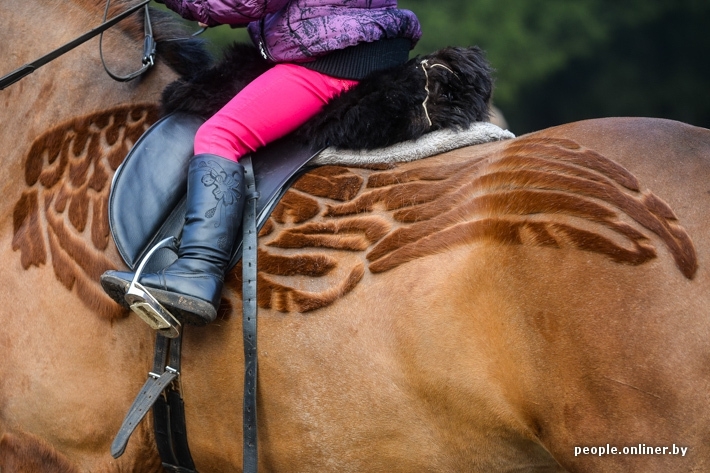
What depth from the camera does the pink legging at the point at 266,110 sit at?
→ 2.82 m

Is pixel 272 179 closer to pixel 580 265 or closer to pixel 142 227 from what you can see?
pixel 142 227

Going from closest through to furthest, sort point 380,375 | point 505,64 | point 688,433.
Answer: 1. point 688,433
2. point 380,375
3. point 505,64

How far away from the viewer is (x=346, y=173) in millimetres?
2818

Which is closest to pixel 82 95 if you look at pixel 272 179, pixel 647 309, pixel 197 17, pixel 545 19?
pixel 197 17

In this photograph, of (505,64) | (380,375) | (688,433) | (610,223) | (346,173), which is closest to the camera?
(688,433)

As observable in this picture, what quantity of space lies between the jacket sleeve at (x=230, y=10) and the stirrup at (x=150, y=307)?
853mm

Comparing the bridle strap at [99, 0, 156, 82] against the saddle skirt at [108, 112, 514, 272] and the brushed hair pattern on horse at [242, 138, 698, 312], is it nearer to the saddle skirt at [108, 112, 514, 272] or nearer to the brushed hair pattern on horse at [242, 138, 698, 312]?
the saddle skirt at [108, 112, 514, 272]

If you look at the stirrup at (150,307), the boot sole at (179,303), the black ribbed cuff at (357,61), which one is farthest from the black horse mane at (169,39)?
the boot sole at (179,303)

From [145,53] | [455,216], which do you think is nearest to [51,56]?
[145,53]

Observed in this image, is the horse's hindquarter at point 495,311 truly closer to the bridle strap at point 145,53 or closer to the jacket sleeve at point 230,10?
the jacket sleeve at point 230,10

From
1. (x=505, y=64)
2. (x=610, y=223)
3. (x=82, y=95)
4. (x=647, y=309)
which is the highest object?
(x=82, y=95)

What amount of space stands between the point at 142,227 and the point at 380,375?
102 cm

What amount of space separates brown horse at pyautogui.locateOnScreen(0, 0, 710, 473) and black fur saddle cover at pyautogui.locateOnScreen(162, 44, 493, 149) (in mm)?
136

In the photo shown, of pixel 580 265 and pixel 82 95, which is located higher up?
pixel 82 95
